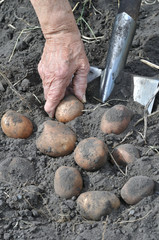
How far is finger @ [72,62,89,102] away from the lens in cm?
222

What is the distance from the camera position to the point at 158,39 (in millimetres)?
2838

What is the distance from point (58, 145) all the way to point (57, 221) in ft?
1.40

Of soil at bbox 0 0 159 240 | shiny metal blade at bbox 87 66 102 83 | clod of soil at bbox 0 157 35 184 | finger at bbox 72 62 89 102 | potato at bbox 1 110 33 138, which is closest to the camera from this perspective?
soil at bbox 0 0 159 240

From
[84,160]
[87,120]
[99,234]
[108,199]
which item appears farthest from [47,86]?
[99,234]

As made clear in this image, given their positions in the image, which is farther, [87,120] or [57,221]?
[87,120]

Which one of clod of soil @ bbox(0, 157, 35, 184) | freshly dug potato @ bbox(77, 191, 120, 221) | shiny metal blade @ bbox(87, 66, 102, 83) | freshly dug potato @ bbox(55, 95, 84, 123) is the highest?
shiny metal blade @ bbox(87, 66, 102, 83)

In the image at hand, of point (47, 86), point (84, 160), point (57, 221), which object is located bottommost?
point (57, 221)

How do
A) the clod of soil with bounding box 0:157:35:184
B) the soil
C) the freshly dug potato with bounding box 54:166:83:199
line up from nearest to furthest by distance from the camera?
the soil < the freshly dug potato with bounding box 54:166:83:199 < the clod of soil with bounding box 0:157:35:184

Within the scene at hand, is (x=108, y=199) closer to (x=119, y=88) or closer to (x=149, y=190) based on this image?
(x=149, y=190)

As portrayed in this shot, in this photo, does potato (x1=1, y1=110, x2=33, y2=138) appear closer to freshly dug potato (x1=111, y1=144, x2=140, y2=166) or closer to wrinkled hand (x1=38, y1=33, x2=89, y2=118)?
wrinkled hand (x1=38, y1=33, x2=89, y2=118)

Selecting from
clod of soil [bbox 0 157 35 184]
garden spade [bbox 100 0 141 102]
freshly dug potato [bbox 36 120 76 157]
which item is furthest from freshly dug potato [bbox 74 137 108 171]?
garden spade [bbox 100 0 141 102]

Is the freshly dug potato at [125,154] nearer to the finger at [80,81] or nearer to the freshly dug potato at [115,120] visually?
the freshly dug potato at [115,120]

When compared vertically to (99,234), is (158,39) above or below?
above

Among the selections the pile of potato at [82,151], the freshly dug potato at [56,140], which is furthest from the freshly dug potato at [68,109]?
the freshly dug potato at [56,140]
